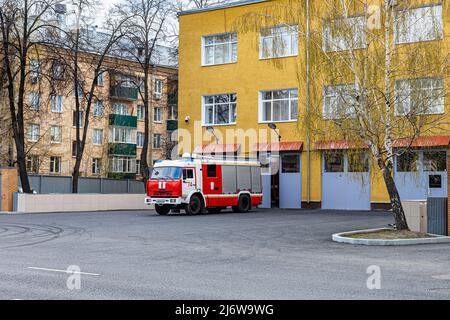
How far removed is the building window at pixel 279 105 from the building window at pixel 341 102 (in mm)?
19747

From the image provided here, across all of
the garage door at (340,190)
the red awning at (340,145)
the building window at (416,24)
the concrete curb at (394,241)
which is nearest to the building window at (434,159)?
the garage door at (340,190)

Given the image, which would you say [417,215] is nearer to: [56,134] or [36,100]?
[36,100]

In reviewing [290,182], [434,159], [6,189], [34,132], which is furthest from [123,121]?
[434,159]

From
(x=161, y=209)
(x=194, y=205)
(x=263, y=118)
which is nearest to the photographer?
(x=194, y=205)

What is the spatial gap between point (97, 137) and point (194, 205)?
43.9 metres

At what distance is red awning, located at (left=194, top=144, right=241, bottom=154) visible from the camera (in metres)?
43.1

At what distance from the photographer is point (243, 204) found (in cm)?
3838

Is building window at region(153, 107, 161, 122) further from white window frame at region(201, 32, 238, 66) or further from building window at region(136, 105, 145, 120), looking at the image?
white window frame at region(201, 32, 238, 66)

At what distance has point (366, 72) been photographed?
69.0 feet

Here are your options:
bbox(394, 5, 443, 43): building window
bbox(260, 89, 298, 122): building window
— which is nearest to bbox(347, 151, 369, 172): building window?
bbox(394, 5, 443, 43): building window

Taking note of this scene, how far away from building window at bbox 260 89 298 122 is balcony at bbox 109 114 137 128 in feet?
107

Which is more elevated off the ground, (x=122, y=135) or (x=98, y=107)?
(x=98, y=107)
